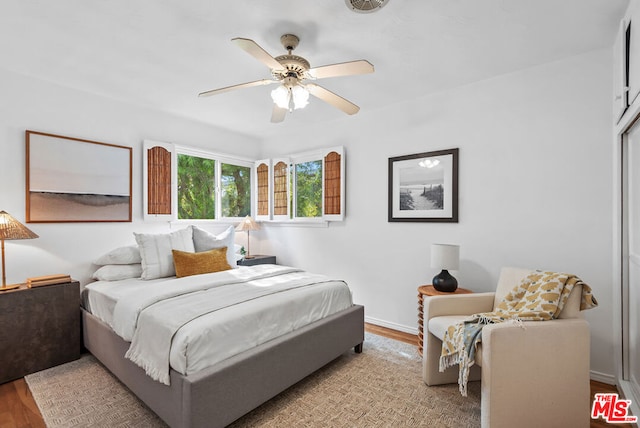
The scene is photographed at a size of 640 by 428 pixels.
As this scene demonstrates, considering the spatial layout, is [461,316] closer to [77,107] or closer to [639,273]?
[639,273]

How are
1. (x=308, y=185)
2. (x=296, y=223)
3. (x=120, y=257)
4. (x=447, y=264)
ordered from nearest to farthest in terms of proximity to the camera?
(x=447, y=264), (x=120, y=257), (x=308, y=185), (x=296, y=223)

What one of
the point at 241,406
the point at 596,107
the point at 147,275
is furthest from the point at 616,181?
the point at 147,275

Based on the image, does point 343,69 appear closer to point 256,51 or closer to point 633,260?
point 256,51

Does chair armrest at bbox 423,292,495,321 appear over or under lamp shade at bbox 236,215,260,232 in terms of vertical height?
under

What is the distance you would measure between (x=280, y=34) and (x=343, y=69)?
550 mm

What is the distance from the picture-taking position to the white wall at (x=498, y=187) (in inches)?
94.6

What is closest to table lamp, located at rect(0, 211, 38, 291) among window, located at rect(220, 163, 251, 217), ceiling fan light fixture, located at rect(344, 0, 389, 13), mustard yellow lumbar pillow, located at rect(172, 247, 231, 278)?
mustard yellow lumbar pillow, located at rect(172, 247, 231, 278)

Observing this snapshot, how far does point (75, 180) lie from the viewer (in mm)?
3076

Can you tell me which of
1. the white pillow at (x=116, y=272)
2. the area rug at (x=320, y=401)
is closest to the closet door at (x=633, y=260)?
the area rug at (x=320, y=401)

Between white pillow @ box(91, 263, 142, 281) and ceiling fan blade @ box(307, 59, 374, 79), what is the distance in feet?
8.36

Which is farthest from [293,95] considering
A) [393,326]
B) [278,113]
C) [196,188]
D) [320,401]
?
[393,326]

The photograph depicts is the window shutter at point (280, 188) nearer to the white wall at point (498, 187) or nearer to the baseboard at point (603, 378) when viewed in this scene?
the white wall at point (498, 187)

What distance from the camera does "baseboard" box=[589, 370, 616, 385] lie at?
233cm

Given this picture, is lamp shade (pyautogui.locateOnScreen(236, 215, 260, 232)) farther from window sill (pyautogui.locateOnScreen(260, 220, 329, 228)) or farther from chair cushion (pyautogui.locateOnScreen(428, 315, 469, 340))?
chair cushion (pyautogui.locateOnScreen(428, 315, 469, 340))
